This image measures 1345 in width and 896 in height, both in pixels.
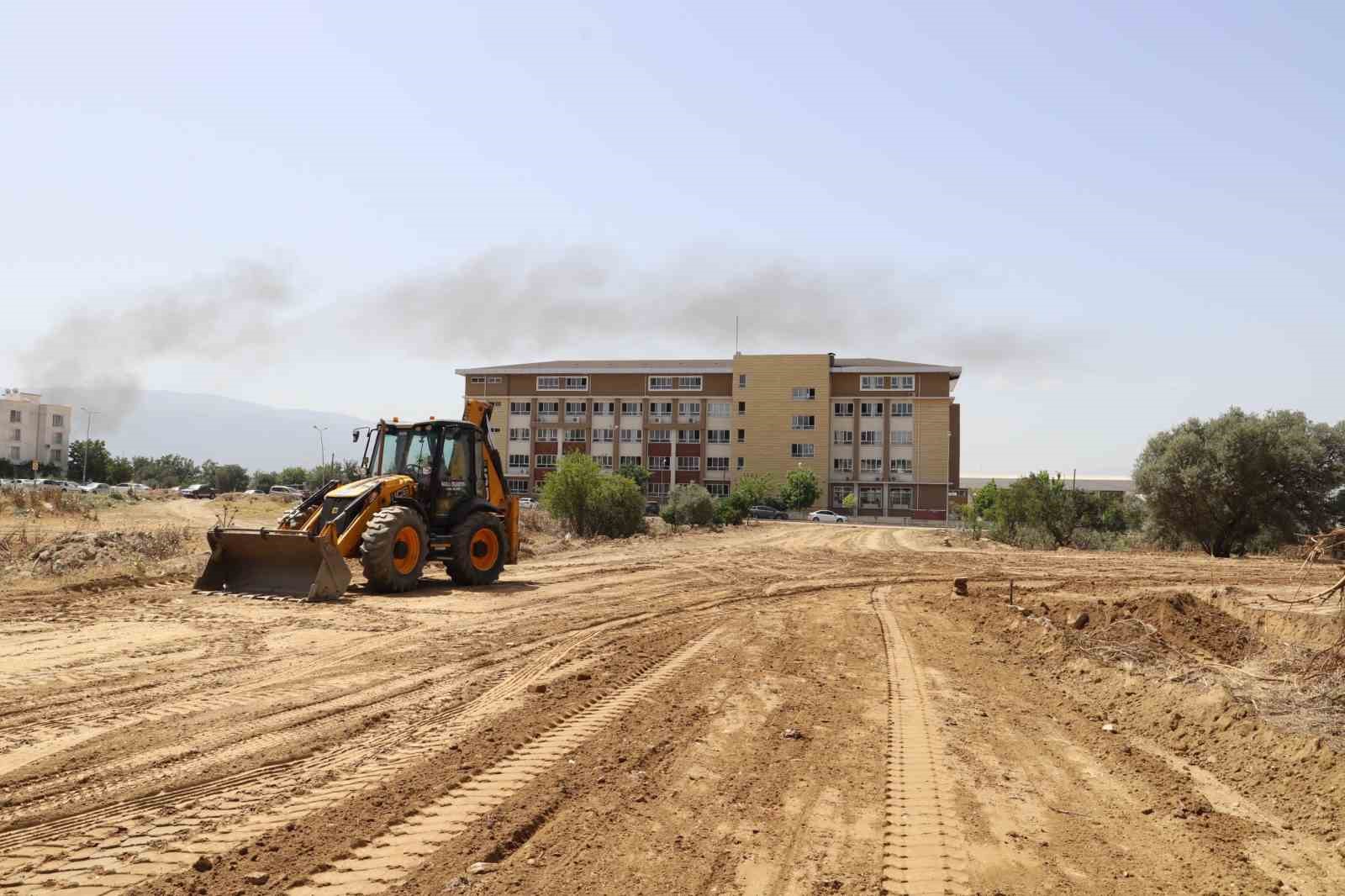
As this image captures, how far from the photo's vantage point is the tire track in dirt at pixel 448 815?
4262 millimetres

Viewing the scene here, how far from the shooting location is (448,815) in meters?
5.08

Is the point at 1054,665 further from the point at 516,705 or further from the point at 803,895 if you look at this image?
the point at 803,895

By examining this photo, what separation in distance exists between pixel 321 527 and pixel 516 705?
810cm

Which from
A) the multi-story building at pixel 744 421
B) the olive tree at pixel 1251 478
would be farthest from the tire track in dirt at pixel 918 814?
the multi-story building at pixel 744 421

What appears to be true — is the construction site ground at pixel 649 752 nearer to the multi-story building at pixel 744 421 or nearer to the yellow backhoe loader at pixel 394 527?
the yellow backhoe loader at pixel 394 527

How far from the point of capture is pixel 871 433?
8550 centimetres

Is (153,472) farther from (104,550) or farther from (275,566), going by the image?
(275,566)

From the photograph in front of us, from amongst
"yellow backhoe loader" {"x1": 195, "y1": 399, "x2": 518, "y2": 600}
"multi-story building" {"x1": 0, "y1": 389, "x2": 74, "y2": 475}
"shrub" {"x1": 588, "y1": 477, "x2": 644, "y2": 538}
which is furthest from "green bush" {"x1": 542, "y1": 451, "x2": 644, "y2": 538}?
"multi-story building" {"x1": 0, "y1": 389, "x2": 74, "y2": 475}

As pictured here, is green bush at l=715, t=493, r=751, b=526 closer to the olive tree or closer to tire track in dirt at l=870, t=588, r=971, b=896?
the olive tree

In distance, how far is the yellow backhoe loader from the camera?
14047 mm

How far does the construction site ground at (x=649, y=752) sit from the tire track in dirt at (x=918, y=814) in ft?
0.07

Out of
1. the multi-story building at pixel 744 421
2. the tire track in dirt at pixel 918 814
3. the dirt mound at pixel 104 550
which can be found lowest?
the tire track in dirt at pixel 918 814

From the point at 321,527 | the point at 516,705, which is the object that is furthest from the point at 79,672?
the point at 321,527

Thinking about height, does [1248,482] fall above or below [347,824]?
above
